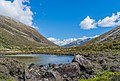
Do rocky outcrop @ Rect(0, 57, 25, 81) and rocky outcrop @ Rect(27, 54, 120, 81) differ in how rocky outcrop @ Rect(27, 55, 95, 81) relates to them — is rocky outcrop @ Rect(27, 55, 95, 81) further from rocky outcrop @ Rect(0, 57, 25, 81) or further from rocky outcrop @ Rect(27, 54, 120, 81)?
rocky outcrop @ Rect(0, 57, 25, 81)

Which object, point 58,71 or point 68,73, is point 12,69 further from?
point 68,73

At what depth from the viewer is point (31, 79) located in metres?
38.2

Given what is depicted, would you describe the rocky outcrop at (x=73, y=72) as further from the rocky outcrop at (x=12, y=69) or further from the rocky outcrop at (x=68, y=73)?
the rocky outcrop at (x=12, y=69)

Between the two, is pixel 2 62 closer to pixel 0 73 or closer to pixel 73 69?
pixel 0 73

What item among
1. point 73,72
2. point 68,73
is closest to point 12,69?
point 68,73

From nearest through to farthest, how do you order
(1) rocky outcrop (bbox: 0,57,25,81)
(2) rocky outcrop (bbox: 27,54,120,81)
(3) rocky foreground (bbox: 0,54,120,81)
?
(1) rocky outcrop (bbox: 0,57,25,81)
(3) rocky foreground (bbox: 0,54,120,81)
(2) rocky outcrop (bbox: 27,54,120,81)

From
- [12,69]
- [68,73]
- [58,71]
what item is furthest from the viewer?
[58,71]

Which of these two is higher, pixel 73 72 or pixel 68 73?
pixel 73 72

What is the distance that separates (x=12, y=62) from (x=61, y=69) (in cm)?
711

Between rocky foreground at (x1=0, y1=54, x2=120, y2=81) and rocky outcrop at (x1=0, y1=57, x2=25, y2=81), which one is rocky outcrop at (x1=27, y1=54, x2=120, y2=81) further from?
rocky outcrop at (x1=0, y1=57, x2=25, y2=81)

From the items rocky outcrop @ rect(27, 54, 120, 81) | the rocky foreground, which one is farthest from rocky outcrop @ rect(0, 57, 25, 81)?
rocky outcrop @ rect(27, 54, 120, 81)

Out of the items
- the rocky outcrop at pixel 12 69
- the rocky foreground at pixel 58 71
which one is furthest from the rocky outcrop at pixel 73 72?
the rocky outcrop at pixel 12 69

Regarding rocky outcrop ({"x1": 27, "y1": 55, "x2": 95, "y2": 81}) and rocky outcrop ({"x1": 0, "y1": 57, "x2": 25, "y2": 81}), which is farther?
rocky outcrop ({"x1": 27, "y1": 55, "x2": 95, "y2": 81})

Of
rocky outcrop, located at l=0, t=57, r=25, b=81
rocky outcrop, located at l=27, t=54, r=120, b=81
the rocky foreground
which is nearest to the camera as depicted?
rocky outcrop, located at l=0, t=57, r=25, b=81
